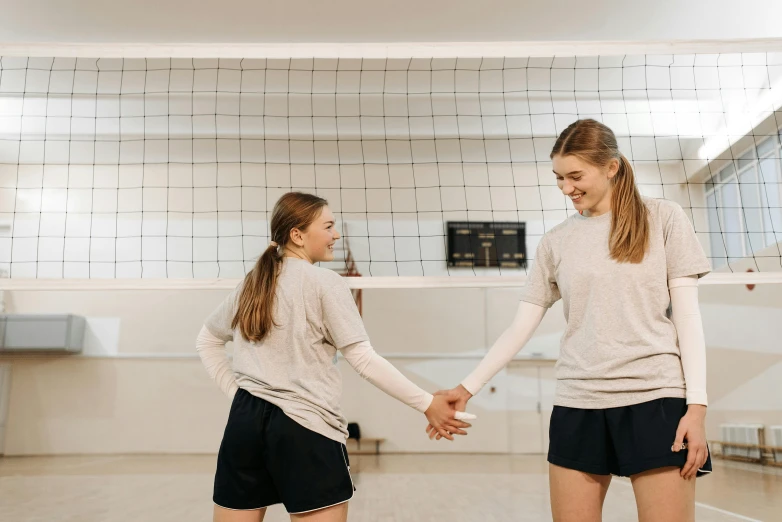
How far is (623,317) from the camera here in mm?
1363

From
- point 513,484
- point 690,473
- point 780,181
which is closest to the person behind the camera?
point 690,473

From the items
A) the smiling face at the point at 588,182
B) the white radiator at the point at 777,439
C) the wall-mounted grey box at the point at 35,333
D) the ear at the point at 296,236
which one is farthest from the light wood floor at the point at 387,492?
the smiling face at the point at 588,182

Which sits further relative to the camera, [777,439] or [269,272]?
[777,439]

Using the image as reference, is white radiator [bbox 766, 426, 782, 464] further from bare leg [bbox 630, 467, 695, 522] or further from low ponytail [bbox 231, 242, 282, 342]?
low ponytail [bbox 231, 242, 282, 342]

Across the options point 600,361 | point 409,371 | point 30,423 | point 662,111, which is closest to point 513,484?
point 409,371

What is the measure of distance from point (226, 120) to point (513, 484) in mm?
4418

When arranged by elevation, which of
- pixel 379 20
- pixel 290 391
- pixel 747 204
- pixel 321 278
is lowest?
pixel 290 391

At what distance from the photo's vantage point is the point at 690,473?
4.18 ft

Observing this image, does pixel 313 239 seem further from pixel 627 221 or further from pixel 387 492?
pixel 387 492

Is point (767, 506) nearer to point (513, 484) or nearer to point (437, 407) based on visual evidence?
point (513, 484)

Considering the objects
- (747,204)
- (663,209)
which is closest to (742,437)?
(747,204)

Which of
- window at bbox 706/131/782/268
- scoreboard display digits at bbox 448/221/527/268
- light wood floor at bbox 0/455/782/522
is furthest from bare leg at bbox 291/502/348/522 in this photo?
scoreboard display digits at bbox 448/221/527/268

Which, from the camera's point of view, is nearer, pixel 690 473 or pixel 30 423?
pixel 690 473

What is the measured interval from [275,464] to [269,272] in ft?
1.30
